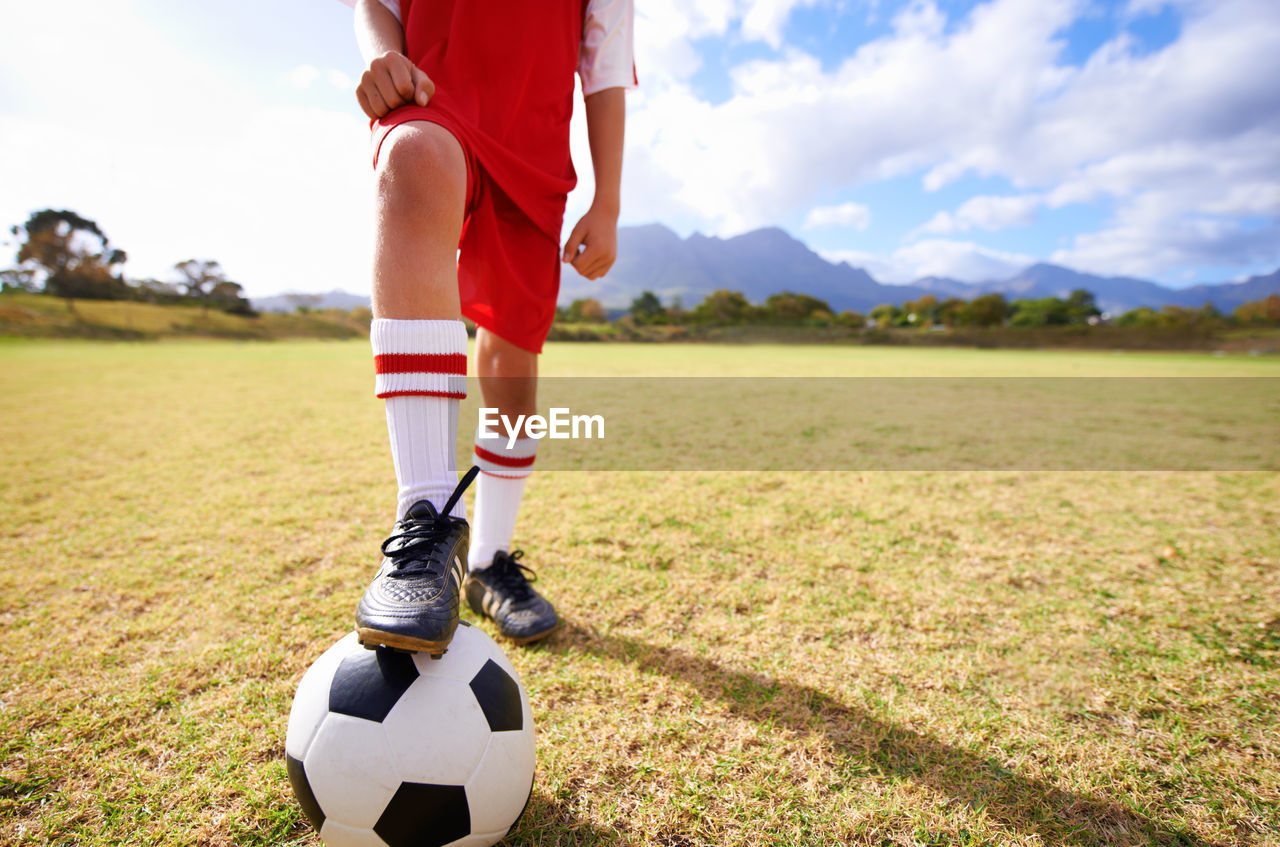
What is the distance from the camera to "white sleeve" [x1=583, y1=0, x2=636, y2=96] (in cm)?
167

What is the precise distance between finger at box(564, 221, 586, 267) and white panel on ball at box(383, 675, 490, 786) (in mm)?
1160

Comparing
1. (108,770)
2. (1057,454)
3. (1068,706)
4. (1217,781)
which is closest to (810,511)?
(1068,706)

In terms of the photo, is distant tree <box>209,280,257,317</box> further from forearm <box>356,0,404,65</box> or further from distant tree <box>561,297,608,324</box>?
forearm <box>356,0,404,65</box>

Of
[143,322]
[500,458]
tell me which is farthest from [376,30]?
[143,322]

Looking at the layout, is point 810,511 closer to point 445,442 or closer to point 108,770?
point 445,442

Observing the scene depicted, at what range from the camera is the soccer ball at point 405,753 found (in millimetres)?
935

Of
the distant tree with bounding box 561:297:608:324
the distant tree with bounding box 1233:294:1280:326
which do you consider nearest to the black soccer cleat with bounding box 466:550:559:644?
the distant tree with bounding box 561:297:608:324

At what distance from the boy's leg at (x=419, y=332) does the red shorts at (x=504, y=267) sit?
18cm

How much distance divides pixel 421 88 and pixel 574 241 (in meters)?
0.57

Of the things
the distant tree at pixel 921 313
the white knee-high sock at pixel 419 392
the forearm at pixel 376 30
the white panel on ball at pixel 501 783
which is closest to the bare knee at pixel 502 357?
the white knee-high sock at pixel 419 392

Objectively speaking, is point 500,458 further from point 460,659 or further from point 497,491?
point 460,659

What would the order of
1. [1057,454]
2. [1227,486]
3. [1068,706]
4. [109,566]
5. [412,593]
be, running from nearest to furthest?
[412,593]
[1068,706]
[109,566]
[1227,486]
[1057,454]

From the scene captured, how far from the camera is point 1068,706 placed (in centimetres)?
141

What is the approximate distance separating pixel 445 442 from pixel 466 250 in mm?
565
